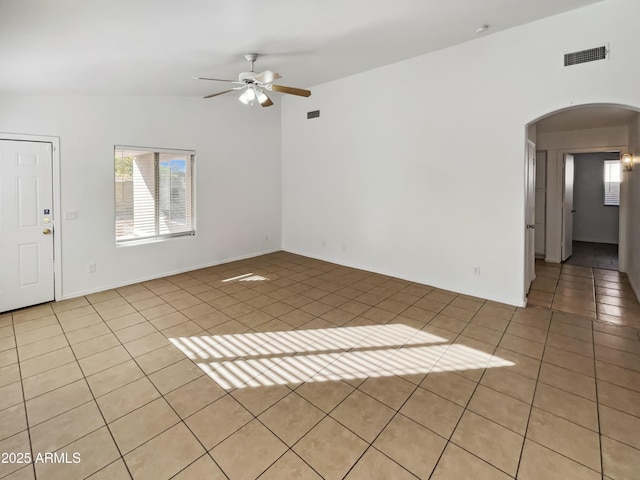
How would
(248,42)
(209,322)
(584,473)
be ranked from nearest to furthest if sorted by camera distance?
(584,473), (248,42), (209,322)

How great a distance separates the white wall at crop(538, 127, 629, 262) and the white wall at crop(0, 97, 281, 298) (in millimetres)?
5585

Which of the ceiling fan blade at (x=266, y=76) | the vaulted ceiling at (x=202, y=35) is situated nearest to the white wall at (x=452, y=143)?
the vaulted ceiling at (x=202, y=35)

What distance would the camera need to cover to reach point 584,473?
1745 mm

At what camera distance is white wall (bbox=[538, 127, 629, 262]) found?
6.00 metres

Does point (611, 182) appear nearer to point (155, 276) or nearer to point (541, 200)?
point (541, 200)

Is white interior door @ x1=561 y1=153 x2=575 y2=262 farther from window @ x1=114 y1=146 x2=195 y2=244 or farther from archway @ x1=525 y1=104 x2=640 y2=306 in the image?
window @ x1=114 y1=146 x2=195 y2=244

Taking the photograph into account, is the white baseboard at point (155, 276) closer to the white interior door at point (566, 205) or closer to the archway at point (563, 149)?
the archway at point (563, 149)

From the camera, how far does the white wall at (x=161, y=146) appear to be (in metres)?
4.30

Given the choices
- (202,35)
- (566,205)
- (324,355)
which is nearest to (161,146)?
(202,35)

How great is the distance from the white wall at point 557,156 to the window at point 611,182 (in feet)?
11.1

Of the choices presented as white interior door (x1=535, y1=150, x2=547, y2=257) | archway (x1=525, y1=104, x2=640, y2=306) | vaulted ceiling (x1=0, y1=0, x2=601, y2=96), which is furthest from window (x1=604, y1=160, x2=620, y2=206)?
vaulted ceiling (x1=0, y1=0, x2=601, y2=96)

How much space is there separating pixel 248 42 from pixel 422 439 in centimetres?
389

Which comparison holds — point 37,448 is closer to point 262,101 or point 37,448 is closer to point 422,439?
point 422,439

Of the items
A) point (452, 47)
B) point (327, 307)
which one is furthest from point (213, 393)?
point (452, 47)
